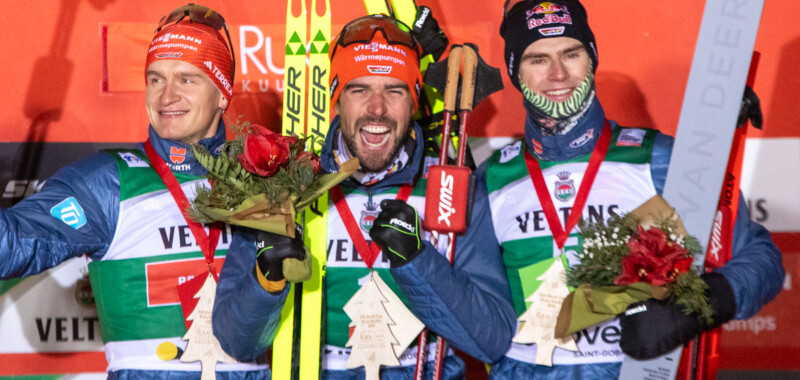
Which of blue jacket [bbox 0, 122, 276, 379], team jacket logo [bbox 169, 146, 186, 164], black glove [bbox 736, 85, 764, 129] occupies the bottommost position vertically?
blue jacket [bbox 0, 122, 276, 379]

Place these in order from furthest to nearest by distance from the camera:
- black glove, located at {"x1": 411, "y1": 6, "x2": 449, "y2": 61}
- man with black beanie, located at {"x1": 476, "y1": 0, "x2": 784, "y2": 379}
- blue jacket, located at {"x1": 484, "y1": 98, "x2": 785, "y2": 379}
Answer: black glove, located at {"x1": 411, "y1": 6, "x2": 449, "y2": 61}
man with black beanie, located at {"x1": 476, "y1": 0, "x2": 784, "y2": 379}
blue jacket, located at {"x1": 484, "y1": 98, "x2": 785, "y2": 379}

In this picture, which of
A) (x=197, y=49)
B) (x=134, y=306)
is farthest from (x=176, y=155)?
(x=134, y=306)

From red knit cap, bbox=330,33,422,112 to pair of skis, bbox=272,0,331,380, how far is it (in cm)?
13

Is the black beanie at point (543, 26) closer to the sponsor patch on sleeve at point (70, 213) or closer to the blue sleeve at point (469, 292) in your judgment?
the blue sleeve at point (469, 292)

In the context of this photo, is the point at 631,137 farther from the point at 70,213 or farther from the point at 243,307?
the point at 70,213

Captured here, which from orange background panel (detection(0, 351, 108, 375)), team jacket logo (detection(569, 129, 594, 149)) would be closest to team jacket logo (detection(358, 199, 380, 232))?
team jacket logo (detection(569, 129, 594, 149))

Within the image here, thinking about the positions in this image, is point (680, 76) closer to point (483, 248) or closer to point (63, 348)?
point (483, 248)

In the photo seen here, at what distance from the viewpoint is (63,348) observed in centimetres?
398

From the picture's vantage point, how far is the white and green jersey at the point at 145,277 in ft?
9.73

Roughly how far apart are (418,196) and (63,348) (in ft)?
7.04

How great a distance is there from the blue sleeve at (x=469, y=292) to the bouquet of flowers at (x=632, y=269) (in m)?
0.27

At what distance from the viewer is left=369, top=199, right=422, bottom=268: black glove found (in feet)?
8.50

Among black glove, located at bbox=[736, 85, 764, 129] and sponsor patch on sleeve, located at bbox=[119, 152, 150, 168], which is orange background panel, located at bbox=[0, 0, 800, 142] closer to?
sponsor patch on sleeve, located at bbox=[119, 152, 150, 168]

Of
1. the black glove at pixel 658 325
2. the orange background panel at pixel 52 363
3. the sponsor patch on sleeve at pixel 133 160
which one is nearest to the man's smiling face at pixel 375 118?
the sponsor patch on sleeve at pixel 133 160
